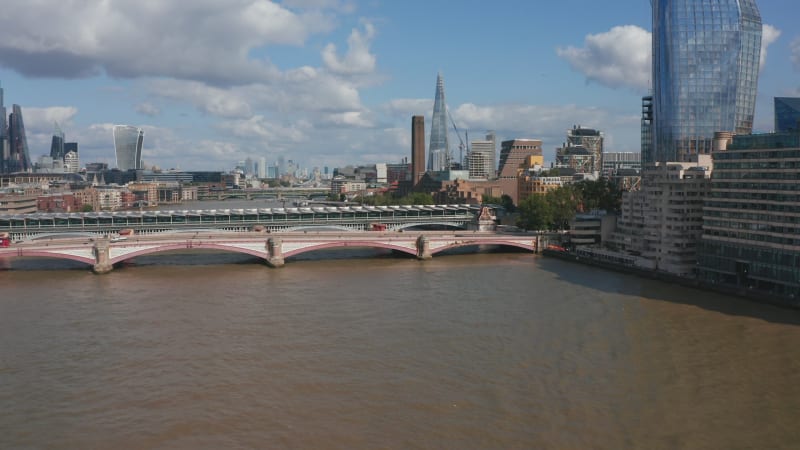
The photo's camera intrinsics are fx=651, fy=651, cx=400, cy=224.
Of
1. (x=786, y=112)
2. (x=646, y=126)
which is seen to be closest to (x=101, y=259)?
(x=786, y=112)

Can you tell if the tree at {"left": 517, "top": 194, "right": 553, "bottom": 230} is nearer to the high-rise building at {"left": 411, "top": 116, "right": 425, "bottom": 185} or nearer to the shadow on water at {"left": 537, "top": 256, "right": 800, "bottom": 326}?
the shadow on water at {"left": 537, "top": 256, "right": 800, "bottom": 326}

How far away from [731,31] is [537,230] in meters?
36.1

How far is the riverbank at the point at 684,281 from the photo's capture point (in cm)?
3509

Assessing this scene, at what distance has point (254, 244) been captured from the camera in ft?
169

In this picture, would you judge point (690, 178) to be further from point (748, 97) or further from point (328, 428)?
point (748, 97)

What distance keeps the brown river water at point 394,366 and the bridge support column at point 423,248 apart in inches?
473

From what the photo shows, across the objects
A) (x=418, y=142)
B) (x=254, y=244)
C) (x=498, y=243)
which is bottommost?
(x=498, y=243)

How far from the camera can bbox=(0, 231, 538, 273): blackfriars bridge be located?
158 ft

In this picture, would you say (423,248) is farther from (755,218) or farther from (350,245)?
(755,218)

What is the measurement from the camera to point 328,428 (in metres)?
20.1

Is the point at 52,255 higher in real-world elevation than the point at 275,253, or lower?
higher

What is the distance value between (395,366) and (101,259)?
3126cm

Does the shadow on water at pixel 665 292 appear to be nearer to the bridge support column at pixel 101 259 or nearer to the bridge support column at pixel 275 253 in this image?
the bridge support column at pixel 275 253

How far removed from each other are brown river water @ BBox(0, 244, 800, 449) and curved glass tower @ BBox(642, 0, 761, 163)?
4531 centimetres
